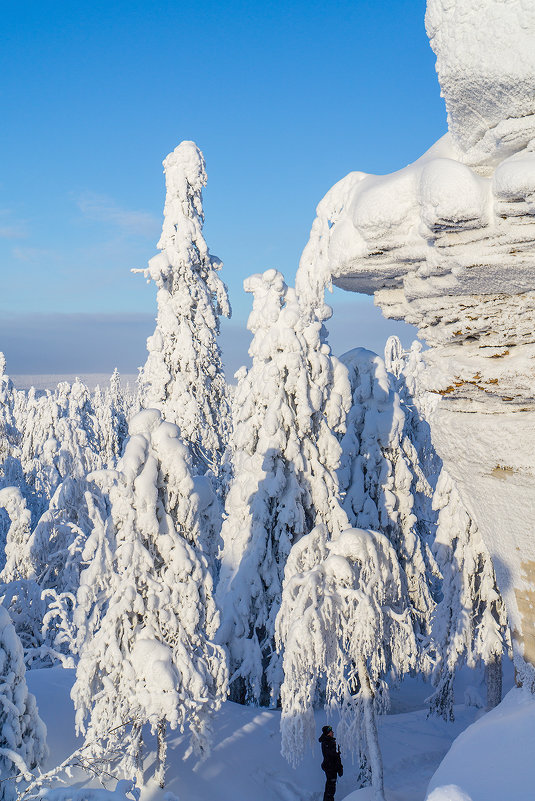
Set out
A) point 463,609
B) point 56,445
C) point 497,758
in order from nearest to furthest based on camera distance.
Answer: point 497,758
point 463,609
point 56,445

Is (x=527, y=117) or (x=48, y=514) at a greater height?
(x=527, y=117)

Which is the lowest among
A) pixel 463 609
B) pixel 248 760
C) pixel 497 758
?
pixel 248 760

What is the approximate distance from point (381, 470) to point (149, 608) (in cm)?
806

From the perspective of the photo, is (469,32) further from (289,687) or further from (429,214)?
(289,687)

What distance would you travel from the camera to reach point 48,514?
844 inches

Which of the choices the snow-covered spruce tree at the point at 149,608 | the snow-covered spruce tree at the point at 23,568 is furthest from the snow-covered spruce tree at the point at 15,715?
the snow-covered spruce tree at the point at 23,568

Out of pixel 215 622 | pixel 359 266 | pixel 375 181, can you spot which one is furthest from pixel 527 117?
pixel 215 622

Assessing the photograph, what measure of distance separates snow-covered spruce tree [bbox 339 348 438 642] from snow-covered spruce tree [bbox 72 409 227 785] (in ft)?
20.7

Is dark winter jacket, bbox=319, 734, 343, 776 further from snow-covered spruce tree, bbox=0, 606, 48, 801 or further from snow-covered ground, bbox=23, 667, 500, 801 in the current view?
snow-covered spruce tree, bbox=0, 606, 48, 801

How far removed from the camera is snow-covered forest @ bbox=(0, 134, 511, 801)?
867 centimetres

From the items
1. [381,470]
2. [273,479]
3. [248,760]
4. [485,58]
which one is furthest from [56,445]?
[485,58]

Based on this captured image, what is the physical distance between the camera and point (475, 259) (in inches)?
158

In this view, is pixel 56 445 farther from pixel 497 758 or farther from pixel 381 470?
pixel 497 758

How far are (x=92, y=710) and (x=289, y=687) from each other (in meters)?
3.78
